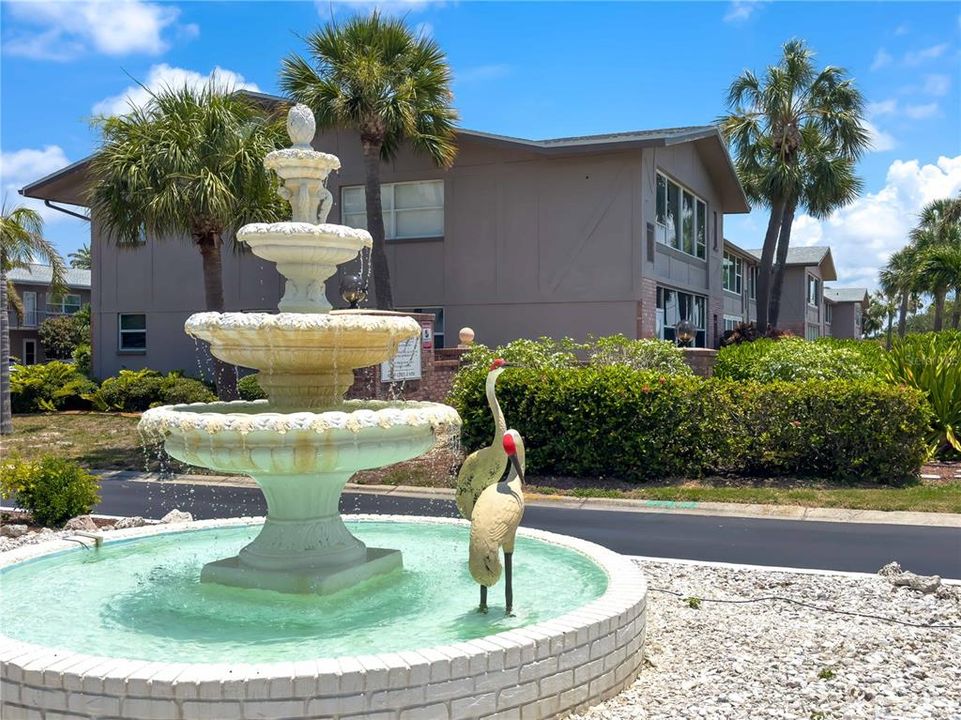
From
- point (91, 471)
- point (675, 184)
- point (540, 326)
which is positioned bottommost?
point (91, 471)

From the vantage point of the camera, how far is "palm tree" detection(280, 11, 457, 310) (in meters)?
20.4

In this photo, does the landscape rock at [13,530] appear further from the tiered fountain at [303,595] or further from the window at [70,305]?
the window at [70,305]

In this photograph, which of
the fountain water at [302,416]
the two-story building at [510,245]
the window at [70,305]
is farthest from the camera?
the window at [70,305]

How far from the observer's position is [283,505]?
638 cm

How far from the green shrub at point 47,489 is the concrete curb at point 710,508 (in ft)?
13.6

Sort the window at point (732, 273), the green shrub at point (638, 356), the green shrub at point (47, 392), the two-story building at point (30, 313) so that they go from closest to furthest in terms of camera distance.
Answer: the green shrub at point (638, 356) → the green shrub at point (47, 392) → the window at point (732, 273) → the two-story building at point (30, 313)

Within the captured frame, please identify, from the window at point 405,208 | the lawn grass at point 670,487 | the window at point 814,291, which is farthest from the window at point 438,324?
the window at point 814,291

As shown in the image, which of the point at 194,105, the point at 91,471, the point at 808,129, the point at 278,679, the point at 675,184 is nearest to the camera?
the point at 278,679

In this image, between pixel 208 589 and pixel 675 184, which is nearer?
pixel 208 589

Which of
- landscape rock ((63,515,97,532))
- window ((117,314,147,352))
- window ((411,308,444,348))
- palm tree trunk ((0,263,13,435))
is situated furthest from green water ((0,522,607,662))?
window ((117,314,147,352))

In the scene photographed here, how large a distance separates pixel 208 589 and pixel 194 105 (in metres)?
14.4

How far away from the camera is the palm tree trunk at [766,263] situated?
30564 mm

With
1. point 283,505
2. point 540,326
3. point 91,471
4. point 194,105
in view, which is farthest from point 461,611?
point 540,326

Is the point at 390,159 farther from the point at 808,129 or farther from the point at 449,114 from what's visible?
the point at 808,129
